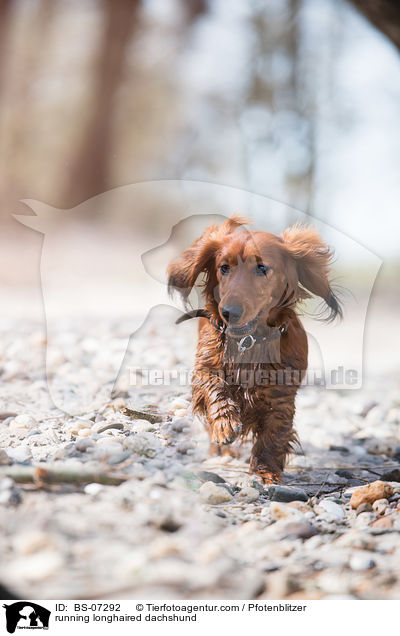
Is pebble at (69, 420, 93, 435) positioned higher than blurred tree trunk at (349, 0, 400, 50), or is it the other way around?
blurred tree trunk at (349, 0, 400, 50)

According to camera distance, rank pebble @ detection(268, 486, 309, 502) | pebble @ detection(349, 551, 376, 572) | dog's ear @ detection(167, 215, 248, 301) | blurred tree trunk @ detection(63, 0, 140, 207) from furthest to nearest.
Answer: blurred tree trunk @ detection(63, 0, 140, 207) → dog's ear @ detection(167, 215, 248, 301) → pebble @ detection(268, 486, 309, 502) → pebble @ detection(349, 551, 376, 572)

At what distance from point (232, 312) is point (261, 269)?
177mm

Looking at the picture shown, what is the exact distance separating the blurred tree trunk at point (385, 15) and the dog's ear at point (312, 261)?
3.42 feet

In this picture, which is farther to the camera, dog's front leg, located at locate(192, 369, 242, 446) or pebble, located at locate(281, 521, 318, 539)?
dog's front leg, located at locate(192, 369, 242, 446)

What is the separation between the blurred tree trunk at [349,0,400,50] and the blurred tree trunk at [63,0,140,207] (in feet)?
3.33

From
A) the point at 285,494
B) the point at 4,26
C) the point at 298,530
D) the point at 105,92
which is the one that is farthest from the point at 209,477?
the point at 4,26

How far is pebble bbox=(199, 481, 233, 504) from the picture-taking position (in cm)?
135

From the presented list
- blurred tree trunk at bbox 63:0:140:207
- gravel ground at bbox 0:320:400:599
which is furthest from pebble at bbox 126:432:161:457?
blurred tree trunk at bbox 63:0:140:207

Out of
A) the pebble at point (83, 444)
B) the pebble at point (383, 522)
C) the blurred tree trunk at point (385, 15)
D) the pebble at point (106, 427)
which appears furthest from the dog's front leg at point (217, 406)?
the blurred tree trunk at point (385, 15)

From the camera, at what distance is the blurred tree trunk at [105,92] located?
209 cm

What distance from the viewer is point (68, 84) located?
7.59 ft

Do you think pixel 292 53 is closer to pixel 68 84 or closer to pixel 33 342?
pixel 68 84

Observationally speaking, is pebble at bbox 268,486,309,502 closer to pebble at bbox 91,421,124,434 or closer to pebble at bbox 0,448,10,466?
pebble at bbox 91,421,124,434
